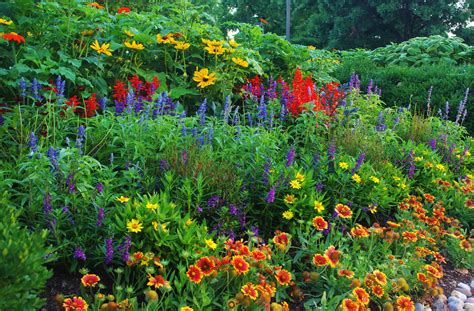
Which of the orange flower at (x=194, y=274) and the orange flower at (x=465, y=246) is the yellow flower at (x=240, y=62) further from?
the orange flower at (x=194, y=274)

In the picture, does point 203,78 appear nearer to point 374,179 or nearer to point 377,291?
point 374,179

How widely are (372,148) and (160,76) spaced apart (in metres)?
2.06

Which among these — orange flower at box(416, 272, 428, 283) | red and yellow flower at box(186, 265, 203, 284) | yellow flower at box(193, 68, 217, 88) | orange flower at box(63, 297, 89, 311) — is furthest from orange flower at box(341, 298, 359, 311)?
yellow flower at box(193, 68, 217, 88)

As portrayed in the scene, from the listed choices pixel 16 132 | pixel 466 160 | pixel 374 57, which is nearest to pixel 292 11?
pixel 374 57

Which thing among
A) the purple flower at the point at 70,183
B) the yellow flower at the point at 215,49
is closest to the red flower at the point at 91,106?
the yellow flower at the point at 215,49

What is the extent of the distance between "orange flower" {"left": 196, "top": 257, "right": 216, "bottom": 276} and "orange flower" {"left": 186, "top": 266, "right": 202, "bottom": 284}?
4 cm

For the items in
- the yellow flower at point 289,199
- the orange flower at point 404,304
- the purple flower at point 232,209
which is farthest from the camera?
the yellow flower at point 289,199

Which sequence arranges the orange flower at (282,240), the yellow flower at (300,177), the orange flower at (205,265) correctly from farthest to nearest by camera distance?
the yellow flower at (300,177)
the orange flower at (282,240)
the orange flower at (205,265)

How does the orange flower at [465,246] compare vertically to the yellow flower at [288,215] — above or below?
below

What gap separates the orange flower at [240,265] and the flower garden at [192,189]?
1 centimetres

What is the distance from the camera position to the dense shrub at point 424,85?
24.2 ft

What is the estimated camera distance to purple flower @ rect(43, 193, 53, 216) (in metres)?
2.31

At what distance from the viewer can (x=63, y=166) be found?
8.66ft

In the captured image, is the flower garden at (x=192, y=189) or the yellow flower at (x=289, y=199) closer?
the flower garden at (x=192, y=189)
